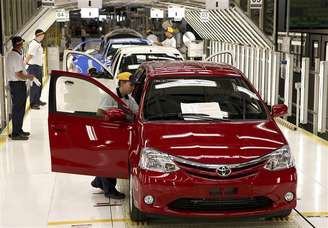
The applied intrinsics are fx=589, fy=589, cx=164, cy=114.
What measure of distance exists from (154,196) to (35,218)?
5.14 feet

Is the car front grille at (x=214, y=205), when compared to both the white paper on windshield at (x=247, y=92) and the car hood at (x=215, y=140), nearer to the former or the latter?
the car hood at (x=215, y=140)

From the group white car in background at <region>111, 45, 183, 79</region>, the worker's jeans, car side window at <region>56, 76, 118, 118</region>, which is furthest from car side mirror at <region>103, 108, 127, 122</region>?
the worker's jeans

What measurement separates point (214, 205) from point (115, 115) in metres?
1.42

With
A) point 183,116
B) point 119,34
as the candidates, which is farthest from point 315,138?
point 119,34

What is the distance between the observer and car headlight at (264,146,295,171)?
205 inches

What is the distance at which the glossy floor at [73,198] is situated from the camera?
5824 mm

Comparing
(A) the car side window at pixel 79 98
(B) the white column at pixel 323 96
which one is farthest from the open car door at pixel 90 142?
(A) the car side window at pixel 79 98

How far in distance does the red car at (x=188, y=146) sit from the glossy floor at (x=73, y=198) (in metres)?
0.47

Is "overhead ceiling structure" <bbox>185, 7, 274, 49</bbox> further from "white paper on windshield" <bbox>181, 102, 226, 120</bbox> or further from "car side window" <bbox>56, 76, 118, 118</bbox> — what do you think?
"white paper on windshield" <bbox>181, 102, 226, 120</bbox>

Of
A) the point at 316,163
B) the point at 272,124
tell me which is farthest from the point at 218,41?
the point at 272,124

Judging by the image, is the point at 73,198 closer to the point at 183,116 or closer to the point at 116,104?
the point at 116,104

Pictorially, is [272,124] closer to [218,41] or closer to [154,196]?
[154,196]

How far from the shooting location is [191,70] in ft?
21.1

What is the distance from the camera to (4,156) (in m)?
8.82
